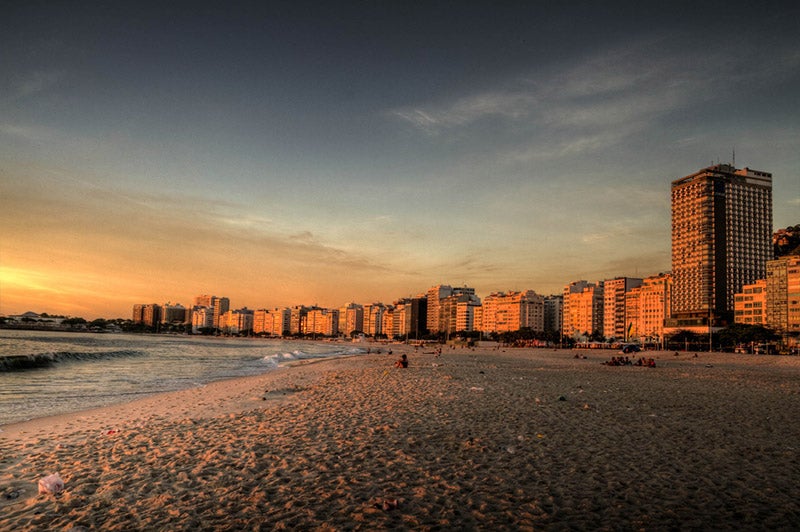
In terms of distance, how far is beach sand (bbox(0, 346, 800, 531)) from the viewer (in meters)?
5.98

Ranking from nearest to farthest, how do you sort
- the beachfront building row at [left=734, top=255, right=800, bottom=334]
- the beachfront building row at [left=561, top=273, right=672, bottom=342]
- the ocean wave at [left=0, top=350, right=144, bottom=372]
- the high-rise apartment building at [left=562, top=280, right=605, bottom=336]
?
the ocean wave at [left=0, top=350, right=144, bottom=372], the beachfront building row at [left=734, top=255, right=800, bottom=334], the beachfront building row at [left=561, top=273, right=672, bottom=342], the high-rise apartment building at [left=562, top=280, right=605, bottom=336]

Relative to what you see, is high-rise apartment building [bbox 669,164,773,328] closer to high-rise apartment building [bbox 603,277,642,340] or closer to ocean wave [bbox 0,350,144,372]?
high-rise apartment building [bbox 603,277,642,340]

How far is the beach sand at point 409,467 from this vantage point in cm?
598

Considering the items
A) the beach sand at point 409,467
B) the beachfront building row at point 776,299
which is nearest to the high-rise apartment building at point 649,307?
the beachfront building row at point 776,299

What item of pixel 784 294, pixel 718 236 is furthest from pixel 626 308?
pixel 784 294

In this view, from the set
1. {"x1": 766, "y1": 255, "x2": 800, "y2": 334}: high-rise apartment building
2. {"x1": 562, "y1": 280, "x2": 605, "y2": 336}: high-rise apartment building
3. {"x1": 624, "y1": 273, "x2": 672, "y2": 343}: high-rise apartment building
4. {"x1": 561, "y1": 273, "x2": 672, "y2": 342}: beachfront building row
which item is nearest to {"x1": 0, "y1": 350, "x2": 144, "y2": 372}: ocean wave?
{"x1": 766, "y1": 255, "x2": 800, "y2": 334}: high-rise apartment building

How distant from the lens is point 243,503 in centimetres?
641

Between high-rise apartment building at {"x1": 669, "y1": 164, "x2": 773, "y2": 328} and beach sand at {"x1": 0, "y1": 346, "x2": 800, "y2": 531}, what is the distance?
15934cm

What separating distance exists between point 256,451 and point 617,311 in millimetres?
197277

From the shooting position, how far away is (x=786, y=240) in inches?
7180

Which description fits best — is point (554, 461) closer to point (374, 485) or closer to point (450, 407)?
point (374, 485)

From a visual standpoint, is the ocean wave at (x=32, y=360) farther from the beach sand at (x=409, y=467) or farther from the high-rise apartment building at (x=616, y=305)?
the high-rise apartment building at (x=616, y=305)

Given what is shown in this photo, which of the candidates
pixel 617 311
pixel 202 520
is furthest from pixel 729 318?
pixel 202 520

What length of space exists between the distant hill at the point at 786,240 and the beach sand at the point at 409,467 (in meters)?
206
